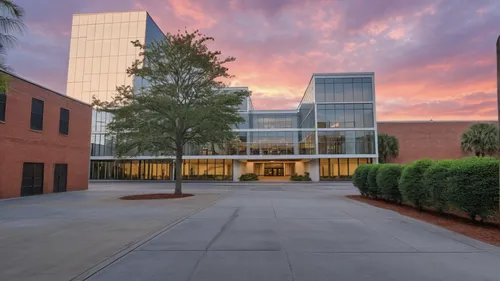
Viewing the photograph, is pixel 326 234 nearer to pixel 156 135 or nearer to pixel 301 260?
pixel 301 260

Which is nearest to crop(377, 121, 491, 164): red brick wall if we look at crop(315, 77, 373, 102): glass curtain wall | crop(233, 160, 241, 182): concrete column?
crop(315, 77, 373, 102): glass curtain wall

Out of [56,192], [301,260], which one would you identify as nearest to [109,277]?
[301,260]

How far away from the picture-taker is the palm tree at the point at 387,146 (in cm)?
4925

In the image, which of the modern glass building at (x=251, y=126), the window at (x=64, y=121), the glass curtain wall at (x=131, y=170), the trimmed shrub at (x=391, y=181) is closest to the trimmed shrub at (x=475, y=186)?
the trimmed shrub at (x=391, y=181)

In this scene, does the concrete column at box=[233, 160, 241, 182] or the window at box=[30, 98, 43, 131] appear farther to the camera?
the concrete column at box=[233, 160, 241, 182]

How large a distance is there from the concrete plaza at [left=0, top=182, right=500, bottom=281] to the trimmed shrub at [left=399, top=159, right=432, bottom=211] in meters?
2.14

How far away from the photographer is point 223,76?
21.0 m

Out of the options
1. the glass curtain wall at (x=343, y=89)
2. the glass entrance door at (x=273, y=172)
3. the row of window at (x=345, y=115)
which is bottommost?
the glass entrance door at (x=273, y=172)

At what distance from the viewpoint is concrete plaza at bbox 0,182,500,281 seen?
502 centimetres

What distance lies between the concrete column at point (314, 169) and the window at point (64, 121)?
3298 centimetres

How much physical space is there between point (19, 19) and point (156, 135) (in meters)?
10.3

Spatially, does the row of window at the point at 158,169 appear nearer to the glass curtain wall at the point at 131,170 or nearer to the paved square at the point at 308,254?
the glass curtain wall at the point at 131,170

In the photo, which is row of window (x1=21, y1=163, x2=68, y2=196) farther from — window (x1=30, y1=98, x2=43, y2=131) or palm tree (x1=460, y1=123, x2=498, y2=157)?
palm tree (x1=460, y1=123, x2=498, y2=157)

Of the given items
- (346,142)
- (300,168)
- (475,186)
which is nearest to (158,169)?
(300,168)
